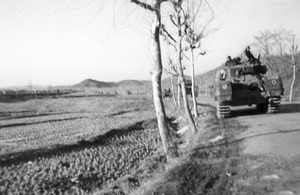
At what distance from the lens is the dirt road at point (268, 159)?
5797mm

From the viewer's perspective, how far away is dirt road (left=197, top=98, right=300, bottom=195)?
5797mm

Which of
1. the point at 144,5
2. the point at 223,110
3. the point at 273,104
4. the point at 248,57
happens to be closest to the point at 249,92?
the point at 273,104

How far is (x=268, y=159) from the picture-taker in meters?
7.45

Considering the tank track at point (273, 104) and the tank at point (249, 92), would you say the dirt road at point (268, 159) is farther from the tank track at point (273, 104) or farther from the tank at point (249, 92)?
the tank track at point (273, 104)

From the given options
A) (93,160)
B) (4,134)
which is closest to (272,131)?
(93,160)

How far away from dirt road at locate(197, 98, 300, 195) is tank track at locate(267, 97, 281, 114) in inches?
133

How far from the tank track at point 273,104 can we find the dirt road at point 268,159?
339 centimetres

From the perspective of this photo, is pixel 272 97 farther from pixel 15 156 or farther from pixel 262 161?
pixel 15 156

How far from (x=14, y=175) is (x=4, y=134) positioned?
1016cm

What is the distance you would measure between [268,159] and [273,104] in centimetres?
861

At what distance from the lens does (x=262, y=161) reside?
7.36 meters

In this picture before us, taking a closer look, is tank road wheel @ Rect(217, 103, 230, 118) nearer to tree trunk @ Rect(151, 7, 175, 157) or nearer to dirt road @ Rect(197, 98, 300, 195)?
dirt road @ Rect(197, 98, 300, 195)

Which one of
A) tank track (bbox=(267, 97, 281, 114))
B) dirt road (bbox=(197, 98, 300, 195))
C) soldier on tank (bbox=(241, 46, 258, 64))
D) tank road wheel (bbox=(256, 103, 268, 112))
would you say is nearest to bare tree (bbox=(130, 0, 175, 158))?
dirt road (bbox=(197, 98, 300, 195))

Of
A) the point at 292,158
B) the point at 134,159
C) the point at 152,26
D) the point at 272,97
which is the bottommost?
the point at 134,159
